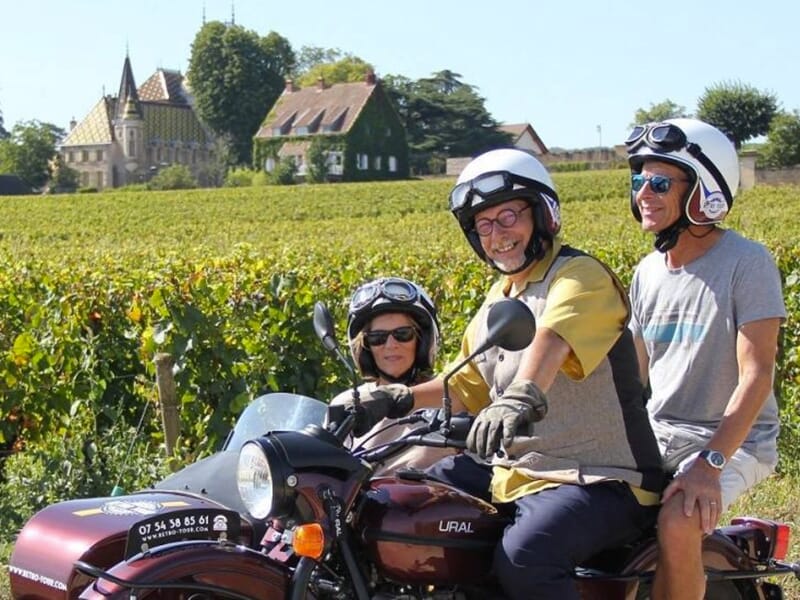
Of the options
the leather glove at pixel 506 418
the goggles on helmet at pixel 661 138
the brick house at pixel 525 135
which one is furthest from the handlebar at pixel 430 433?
the brick house at pixel 525 135

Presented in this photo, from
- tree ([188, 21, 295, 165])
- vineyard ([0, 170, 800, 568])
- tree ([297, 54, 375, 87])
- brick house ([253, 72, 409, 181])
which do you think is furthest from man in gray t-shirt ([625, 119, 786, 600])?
tree ([297, 54, 375, 87])

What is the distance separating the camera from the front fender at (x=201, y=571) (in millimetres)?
2986

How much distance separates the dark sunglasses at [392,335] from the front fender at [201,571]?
1.60 meters

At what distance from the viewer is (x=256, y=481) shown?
3152 mm

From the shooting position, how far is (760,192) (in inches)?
2200

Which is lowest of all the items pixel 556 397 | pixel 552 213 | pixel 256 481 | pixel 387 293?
pixel 256 481

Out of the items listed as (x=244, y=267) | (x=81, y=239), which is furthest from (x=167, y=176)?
(x=244, y=267)

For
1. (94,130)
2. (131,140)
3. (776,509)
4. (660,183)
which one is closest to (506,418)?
(660,183)

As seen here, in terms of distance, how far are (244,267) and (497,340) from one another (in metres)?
6.15

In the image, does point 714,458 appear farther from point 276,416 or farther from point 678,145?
point 276,416

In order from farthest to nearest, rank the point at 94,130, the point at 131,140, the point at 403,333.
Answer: the point at 94,130, the point at 131,140, the point at 403,333

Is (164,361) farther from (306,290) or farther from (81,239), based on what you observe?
(81,239)

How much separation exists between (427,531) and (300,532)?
0.41m

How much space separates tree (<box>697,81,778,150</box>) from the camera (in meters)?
87.4
